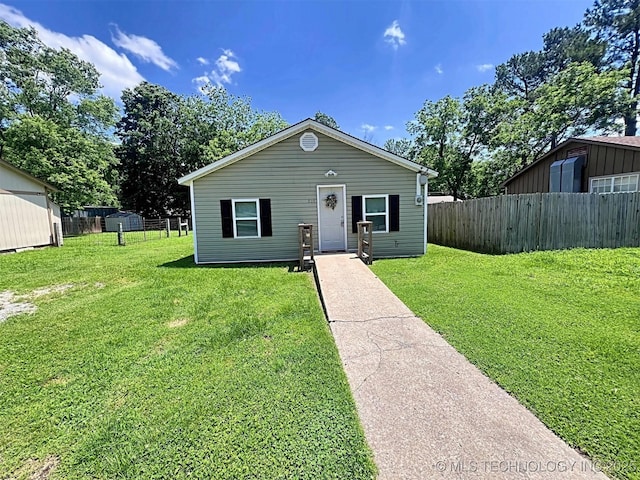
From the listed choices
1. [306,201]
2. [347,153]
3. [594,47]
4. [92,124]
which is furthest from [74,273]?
[594,47]

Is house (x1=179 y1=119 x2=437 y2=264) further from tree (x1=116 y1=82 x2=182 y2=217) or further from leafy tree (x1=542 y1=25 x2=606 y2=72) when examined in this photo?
tree (x1=116 y1=82 x2=182 y2=217)

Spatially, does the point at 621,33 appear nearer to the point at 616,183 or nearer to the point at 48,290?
the point at 616,183

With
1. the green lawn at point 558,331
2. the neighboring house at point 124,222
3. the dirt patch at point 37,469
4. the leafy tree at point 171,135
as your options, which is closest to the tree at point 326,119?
the leafy tree at point 171,135

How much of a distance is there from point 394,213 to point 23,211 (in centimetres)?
1434

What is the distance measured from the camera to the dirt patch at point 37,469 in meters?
1.78

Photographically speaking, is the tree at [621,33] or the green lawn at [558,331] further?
the tree at [621,33]

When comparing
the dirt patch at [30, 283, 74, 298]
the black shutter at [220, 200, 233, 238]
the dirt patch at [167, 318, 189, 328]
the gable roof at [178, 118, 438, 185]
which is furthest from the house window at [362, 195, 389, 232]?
the dirt patch at [30, 283, 74, 298]

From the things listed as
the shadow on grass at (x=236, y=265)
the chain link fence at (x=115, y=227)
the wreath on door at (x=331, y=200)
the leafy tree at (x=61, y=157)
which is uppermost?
the leafy tree at (x=61, y=157)

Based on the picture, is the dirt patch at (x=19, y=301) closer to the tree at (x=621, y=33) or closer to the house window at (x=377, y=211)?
the house window at (x=377, y=211)

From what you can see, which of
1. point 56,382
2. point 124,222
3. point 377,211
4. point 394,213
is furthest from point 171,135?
point 56,382

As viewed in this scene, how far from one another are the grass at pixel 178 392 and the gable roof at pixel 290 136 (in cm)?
414

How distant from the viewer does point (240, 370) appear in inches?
113

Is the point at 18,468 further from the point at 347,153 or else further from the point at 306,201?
the point at 347,153

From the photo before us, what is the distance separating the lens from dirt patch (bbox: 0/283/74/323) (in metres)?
4.86
